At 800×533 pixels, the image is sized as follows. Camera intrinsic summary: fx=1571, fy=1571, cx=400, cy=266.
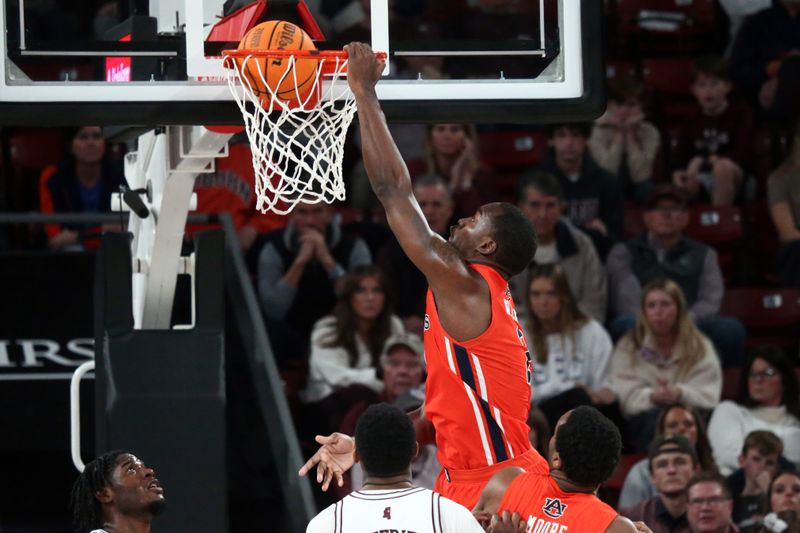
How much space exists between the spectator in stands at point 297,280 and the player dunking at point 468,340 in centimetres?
402

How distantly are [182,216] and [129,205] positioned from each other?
284 millimetres

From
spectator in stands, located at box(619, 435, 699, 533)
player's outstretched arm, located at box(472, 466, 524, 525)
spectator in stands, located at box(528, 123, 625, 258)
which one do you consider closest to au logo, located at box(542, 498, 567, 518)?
player's outstretched arm, located at box(472, 466, 524, 525)

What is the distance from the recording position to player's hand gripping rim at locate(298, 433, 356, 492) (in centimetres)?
502

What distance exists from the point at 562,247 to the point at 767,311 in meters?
1.59

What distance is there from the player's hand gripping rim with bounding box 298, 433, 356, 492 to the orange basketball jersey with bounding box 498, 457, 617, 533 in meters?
0.54

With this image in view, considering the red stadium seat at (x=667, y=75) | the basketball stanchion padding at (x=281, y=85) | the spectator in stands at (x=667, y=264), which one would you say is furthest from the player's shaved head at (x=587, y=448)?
the red stadium seat at (x=667, y=75)

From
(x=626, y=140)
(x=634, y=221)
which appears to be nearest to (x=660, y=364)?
(x=634, y=221)

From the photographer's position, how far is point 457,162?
33.2ft

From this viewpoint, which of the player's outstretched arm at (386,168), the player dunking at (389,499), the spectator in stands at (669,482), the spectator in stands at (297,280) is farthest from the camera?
the spectator in stands at (297,280)

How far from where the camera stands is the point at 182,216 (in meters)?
6.52

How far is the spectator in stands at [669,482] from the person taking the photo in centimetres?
786

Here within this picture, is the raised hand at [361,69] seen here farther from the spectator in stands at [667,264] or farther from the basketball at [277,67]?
the spectator in stands at [667,264]

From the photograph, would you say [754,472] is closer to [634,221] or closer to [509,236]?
[634,221]

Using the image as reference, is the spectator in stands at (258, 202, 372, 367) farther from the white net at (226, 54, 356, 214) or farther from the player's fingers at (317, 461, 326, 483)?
the player's fingers at (317, 461, 326, 483)
